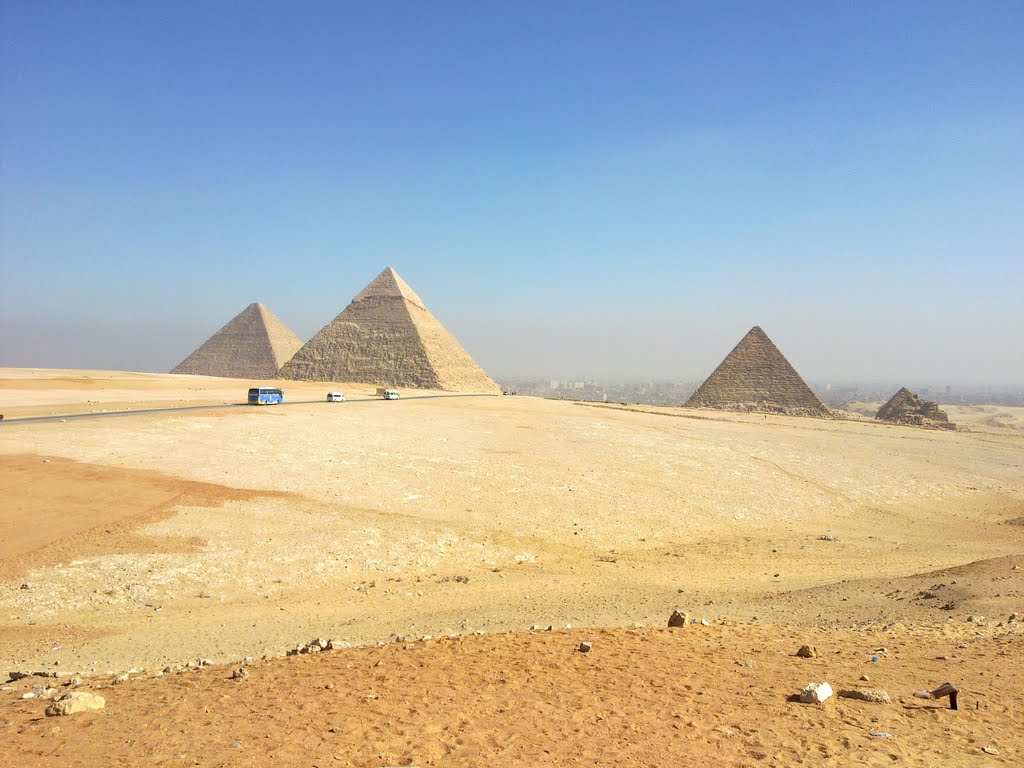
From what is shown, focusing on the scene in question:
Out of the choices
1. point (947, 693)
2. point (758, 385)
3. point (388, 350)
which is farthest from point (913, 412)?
point (947, 693)

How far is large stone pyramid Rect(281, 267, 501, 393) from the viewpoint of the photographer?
3142 inches

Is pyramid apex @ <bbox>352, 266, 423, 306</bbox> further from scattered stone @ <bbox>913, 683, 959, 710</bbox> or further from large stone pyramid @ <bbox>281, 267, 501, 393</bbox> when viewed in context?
scattered stone @ <bbox>913, 683, 959, 710</bbox>

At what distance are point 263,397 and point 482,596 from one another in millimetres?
28524

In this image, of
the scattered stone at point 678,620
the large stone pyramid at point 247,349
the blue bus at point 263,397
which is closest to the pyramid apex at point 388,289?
the large stone pyramid at point 247,349

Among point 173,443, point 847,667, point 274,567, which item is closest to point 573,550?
point 274,567

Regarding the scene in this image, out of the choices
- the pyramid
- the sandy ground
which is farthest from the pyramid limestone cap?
the sandy ground

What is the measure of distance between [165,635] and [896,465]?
88.4ft

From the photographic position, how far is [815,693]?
5.75 meters

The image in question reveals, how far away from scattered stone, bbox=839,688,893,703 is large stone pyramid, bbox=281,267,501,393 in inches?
2780

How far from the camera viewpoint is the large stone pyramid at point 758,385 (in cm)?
5984

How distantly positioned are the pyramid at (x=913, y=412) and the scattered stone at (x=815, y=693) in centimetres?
5882

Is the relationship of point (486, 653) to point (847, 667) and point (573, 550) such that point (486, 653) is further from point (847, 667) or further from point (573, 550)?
point (573, 550)

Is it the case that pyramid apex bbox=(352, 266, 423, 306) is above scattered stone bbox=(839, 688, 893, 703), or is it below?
above

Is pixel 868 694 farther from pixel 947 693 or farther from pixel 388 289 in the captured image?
pixel 388 289
